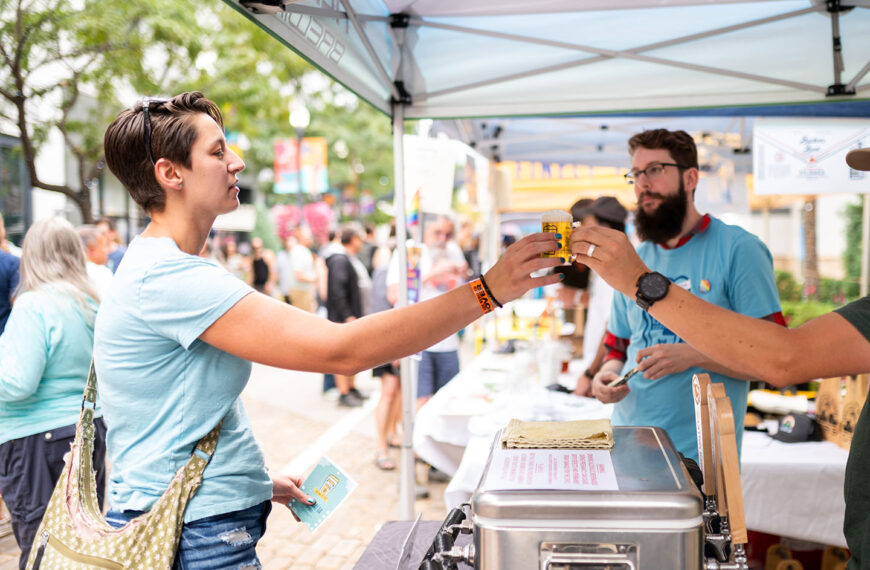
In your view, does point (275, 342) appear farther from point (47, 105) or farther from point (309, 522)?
point (47, 105)

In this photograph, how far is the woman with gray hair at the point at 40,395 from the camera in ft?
10.4

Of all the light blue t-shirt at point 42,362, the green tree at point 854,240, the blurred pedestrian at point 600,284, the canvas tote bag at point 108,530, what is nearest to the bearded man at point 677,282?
the canvas tote bag at point 108,530

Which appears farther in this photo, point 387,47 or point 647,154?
point 387,47

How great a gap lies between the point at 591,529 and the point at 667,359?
1516 mm

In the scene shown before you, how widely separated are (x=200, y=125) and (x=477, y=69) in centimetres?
235

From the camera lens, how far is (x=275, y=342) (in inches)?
53.4

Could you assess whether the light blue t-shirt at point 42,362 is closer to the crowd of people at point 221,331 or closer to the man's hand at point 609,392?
the crowd of people at point 221,331

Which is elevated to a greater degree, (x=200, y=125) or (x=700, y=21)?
(x=700, y=21)

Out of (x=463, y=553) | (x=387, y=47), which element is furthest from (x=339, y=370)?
(x=387, y=47)

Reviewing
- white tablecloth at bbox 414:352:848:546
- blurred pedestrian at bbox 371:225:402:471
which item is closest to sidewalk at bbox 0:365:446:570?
blurred pedestrian at bbox 371:225:402:471

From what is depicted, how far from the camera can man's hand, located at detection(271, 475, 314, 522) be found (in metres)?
1.79

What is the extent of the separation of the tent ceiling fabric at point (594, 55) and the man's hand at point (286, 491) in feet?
5.37

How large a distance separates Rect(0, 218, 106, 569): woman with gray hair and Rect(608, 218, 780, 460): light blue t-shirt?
8.10 feet

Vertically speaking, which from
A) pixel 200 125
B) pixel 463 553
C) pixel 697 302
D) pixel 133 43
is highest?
pixel 133 43
